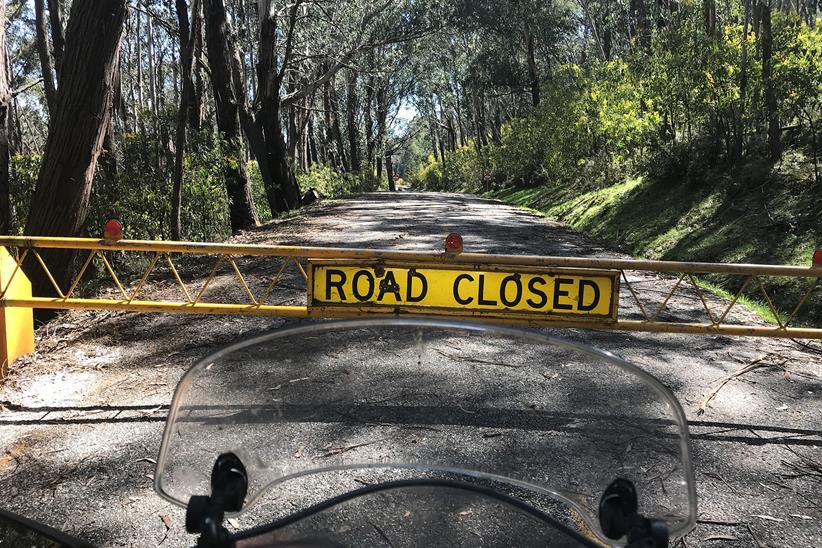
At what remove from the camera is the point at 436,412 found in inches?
66.2

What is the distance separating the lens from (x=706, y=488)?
3271 millimetres

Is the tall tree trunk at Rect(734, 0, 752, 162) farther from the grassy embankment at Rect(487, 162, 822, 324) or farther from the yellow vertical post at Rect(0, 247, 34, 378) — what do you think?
the yellow vertical post at Rect(0, 247, 34, 378)

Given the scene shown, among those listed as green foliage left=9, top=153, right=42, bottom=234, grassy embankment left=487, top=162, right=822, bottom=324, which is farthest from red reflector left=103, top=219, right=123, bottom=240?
grassy embankment left=487, top=162, right=822, bottom=324

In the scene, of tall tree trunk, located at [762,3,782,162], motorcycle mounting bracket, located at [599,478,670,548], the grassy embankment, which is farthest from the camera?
tall tree trunk, located at [762,3,782,162]

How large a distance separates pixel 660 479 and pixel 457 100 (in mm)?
56945

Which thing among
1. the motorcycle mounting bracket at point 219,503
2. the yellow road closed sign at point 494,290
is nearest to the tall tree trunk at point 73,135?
the yellow road closed sign at point 494,290

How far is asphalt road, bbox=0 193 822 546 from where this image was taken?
1594 millimetres

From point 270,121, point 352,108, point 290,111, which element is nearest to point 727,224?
point 270,121

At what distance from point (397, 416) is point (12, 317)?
175 inches

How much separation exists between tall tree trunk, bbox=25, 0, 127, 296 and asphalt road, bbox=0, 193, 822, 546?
0.90 metres

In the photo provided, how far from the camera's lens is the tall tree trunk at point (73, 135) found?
6039mm

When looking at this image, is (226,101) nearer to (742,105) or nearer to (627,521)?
(742,105)

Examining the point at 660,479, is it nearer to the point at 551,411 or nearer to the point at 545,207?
the point at 551,411

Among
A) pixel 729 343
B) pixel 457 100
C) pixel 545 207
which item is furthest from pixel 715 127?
pixel 457 100
